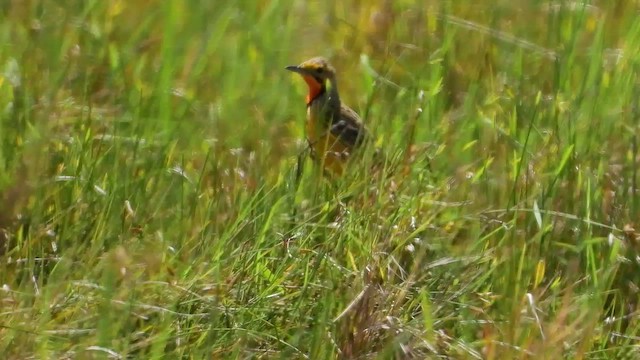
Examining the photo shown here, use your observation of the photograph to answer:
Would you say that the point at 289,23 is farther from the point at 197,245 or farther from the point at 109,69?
the point at 197,245

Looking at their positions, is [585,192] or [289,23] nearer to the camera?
[585,192]

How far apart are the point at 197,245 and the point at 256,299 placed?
0.41 meters

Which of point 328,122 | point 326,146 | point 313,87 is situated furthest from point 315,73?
point 326,146

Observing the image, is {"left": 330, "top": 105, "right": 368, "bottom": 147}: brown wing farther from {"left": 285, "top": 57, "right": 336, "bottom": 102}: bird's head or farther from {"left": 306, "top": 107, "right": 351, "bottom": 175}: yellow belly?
{"left": 285, "top": 57, "right": 336, "bottom": 102}: bird's head

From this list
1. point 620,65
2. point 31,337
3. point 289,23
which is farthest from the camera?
point 289,23

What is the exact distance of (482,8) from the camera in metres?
7.53

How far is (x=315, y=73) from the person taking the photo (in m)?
6.55

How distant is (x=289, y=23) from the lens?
23.7 feet

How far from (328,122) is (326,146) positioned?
0.78 metres

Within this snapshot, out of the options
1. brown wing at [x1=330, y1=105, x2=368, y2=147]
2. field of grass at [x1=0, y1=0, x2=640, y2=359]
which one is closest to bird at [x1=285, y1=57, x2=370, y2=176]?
brown wing at [x1=330, y1=105, x2=368, y2=147]

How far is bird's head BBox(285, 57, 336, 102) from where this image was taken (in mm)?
6512

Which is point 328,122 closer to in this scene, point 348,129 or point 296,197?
point 348,129

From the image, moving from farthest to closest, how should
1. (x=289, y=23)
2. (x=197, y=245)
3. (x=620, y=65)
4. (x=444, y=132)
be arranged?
(x=289, y=23) < (x=620, y=65) < (x=444, y=132) < (x=197, y=245)

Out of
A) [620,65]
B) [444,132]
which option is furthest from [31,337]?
[620,65]
